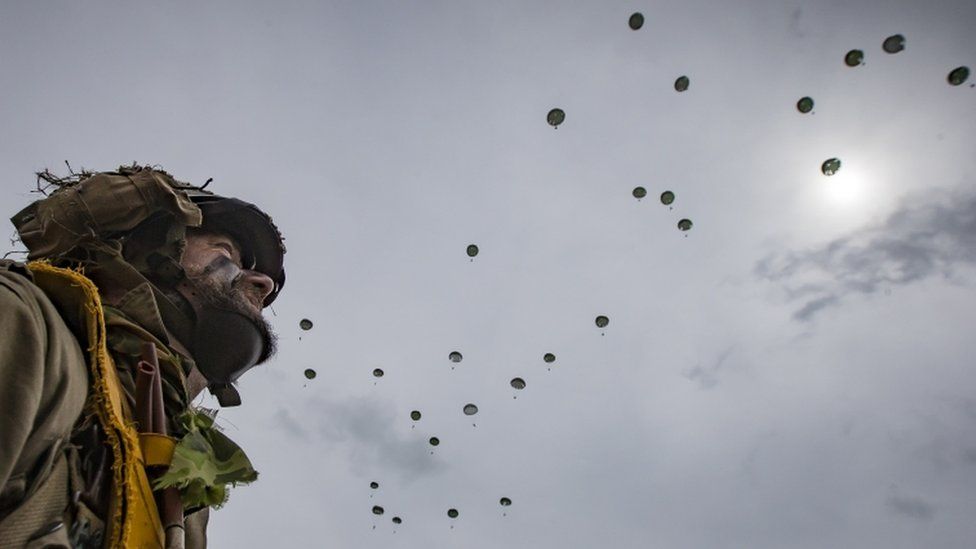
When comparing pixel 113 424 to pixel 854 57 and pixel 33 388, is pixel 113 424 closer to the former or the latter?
pixel 33 388

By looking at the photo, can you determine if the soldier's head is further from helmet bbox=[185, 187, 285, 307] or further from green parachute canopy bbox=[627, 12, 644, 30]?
green parachute canopy bbox=[627, 12, 644, 30]

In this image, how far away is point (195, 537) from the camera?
543cm

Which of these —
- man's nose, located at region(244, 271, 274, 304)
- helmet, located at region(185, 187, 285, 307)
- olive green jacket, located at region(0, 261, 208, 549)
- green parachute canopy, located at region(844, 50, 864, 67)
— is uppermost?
green parachute canopy, located at region(844, 50, 864, 67)

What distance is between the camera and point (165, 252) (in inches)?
230

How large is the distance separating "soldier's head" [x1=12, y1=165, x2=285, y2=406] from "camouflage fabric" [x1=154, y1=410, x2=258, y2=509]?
72cm

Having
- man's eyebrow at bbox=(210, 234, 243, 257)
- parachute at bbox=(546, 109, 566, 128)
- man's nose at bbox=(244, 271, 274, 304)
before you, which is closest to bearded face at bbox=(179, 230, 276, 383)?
man's nose at bbox=(244, 271, 274, 304)

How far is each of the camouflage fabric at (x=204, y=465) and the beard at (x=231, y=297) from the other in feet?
3.12

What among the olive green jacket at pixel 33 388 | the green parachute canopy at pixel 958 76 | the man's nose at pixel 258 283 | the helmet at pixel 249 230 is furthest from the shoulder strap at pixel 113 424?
the green parachute canopy at pixel 958 76

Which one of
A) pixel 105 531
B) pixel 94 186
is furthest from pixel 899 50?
pixel 105 531

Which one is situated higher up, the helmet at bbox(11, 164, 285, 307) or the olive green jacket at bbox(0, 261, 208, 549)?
the helmet at bbox(11, 164, 285, 307)

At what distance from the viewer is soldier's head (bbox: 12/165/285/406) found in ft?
16.9

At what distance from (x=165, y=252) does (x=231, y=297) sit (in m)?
0.70

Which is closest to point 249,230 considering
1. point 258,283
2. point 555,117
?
point 258,283

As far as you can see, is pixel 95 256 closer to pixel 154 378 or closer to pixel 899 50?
pixel 154 378
